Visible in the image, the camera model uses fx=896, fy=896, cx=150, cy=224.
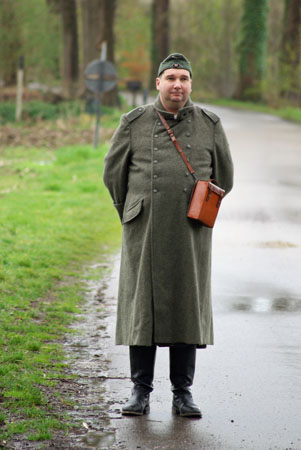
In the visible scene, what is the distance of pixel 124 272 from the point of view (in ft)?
16.3

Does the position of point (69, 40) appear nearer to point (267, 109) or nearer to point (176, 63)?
point (267, 109)

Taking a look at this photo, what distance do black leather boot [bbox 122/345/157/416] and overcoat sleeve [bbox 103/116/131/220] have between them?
31.9 inches

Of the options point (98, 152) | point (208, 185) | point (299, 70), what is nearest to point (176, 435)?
point (208, 185)

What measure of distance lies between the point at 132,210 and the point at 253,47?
4114 cm

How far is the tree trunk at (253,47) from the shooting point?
142 feet

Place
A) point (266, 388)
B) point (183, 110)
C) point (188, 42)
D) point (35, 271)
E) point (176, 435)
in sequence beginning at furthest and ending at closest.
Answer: point (188, 42) < point (35, 271) < point (266, 388) < point (183, 110) < point (176, 435)

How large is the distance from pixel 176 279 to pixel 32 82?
3820cm

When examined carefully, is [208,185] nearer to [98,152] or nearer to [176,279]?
[176,279]

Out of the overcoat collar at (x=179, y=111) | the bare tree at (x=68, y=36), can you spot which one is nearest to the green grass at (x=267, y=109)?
the bare tree at (x=68, y=36)

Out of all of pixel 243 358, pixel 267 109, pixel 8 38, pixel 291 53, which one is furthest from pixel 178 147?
pixel 267 109

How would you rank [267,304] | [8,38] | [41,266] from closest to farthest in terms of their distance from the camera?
1. [267,304]
2. [41,266]
3. [8,38]

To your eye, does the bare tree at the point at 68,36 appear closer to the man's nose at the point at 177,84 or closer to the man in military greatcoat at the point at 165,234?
the man in military greatcoat at the point at 165,234

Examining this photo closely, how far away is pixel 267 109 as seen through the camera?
4003 centimetres

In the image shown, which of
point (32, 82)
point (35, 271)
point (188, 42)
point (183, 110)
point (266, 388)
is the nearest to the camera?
point (183, 110)
